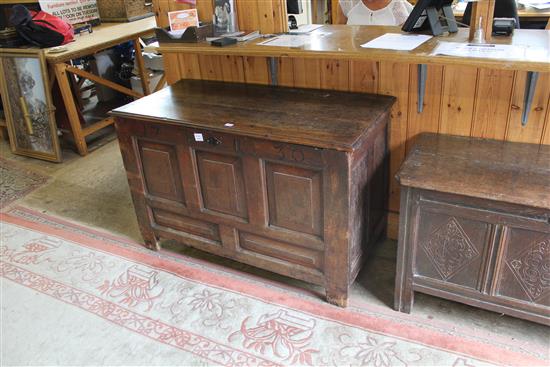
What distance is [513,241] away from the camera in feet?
5.63

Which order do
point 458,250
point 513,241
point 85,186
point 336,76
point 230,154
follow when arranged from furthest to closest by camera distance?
point 85,186 → point 336,76 → point 230,154 → point 458,250 → point 513,241

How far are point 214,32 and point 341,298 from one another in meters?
1.51

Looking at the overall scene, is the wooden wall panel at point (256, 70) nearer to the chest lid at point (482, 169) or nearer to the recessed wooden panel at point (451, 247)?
the chest lid at point (482, 169)

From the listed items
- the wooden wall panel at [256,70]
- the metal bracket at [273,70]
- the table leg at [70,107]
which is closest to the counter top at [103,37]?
the table leg at [70,107]

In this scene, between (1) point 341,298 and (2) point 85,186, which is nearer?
(1) point 341,298

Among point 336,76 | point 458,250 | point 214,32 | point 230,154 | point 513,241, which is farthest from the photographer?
point 214,32

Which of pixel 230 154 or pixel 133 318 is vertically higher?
pixel 230 154

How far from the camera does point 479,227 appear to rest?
175 cm

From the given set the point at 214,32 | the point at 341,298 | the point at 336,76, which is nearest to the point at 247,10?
the point at 214,32

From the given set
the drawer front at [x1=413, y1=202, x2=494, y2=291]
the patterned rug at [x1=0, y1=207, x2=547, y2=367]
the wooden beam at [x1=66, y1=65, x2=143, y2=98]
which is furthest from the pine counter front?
the wooden beam at [x1=66, y1=65, x2=143, y2=98]

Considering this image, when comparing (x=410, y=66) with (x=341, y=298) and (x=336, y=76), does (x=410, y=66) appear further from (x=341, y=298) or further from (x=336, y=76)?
(x=341, y=298)

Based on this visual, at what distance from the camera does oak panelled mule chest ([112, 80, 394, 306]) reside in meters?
1.88

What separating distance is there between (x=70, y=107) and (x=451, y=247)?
313 cm

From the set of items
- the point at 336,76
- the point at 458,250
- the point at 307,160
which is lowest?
the point at 458,250
